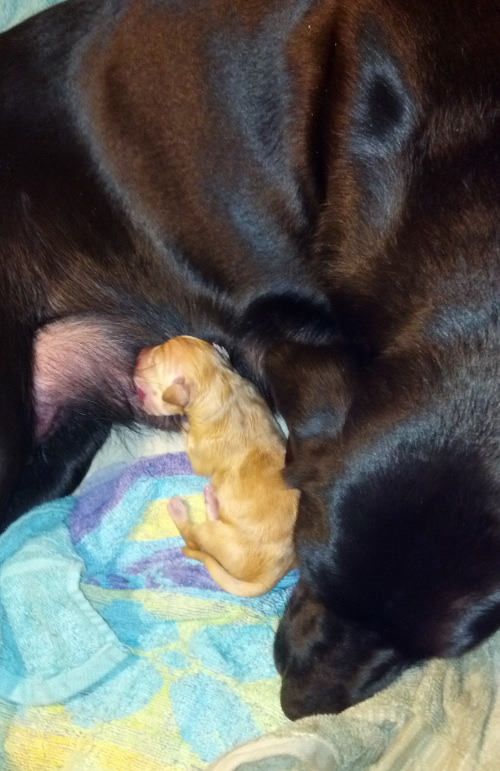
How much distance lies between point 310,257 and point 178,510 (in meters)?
0.62

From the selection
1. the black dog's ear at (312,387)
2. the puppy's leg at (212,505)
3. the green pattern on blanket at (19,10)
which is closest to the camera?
the black dog's ear at (312,387)

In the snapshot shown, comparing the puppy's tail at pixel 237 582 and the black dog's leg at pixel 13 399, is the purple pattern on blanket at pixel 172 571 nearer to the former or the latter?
the puppy's tail at pixel 237 582

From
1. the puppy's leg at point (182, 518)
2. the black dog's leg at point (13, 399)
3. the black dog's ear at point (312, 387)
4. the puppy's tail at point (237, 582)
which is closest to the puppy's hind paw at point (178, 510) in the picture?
the puppy's leg at point (182, 518)

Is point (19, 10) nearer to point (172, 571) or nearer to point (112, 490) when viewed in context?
point (112, 490)

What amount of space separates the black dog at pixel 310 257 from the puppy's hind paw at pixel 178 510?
21 cm

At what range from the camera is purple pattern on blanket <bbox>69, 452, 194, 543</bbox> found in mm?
1815

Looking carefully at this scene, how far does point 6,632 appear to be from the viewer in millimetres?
1717

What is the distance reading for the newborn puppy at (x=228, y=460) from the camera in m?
1.56

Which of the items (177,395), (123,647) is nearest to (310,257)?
(177,395)

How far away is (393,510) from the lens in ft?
3.58

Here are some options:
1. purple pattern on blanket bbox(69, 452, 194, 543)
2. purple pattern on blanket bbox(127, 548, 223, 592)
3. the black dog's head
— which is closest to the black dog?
the black dog's head

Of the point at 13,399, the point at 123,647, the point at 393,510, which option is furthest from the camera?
the point at 123,647

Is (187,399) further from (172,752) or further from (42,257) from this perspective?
(172,752)

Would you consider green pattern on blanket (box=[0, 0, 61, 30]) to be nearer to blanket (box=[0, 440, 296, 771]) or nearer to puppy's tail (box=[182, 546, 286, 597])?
blanket (box=[0, 440, 296, 771])
